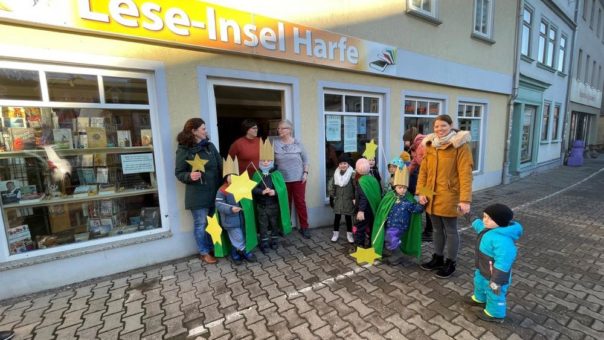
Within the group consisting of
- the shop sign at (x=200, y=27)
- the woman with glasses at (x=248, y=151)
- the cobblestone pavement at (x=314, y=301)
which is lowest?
the cobblestone pavement at (x=314, y=301)

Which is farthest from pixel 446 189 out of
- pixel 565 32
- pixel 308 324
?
pixel 565 32

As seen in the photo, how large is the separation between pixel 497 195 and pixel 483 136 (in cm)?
169

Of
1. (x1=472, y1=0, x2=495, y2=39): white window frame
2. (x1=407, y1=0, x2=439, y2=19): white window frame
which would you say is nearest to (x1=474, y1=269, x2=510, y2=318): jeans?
(x1=407, y1=0, x2=439, y2=19): white window frame

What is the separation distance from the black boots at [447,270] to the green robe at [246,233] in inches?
88.2

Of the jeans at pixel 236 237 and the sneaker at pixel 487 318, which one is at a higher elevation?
the jeans at pixel 236 237

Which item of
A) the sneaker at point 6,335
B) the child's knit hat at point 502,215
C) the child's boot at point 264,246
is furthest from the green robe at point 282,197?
the sneaker at point 6,335

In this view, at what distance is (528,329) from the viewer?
224cm

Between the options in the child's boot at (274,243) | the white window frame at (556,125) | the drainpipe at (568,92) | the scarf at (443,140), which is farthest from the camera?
the white window frame at (556,125)

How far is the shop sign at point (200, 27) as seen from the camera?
261 centimetres

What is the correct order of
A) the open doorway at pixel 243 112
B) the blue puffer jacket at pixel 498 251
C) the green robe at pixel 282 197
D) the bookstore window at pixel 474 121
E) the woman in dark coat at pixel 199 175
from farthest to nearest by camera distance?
the bookstore window at pixel 474 121 < the open doorway at pixel 243 112 < the green robe at pixel 282 197 < the woman in dark coat at pixel 199 175 < the blue puffer jacket at pixel 498 251

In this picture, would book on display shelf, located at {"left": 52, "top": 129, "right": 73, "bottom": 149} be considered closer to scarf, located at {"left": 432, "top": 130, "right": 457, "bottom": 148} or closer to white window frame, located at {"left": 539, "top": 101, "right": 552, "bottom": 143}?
scarf, located at {"left": 432, "top": 130, "right": 457, "bottom": 148}

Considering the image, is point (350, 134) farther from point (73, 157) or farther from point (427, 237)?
point (73, 157)

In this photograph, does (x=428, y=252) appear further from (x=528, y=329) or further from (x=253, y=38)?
(x=253, y=38)

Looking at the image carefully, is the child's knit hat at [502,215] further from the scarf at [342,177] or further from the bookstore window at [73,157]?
the bookstore window at [73,157]
